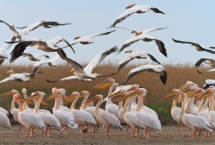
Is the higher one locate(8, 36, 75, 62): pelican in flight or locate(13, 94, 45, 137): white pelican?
locate(8, 36, 75, 62): pelican in flight

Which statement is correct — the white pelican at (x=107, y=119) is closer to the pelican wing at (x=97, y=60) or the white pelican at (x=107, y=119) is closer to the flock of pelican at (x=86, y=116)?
the flock of pelican at (x=86, y=116)

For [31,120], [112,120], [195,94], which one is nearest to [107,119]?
[112,120]

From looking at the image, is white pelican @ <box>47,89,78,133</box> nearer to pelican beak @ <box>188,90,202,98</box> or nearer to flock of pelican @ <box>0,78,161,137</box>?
flock of pelican @ <box>0,78,161,137</box>

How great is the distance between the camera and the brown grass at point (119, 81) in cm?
1897

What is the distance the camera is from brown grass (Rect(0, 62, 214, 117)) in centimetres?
1897

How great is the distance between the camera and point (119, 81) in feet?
67.2

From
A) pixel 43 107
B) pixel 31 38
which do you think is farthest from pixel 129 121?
pixel 43 107

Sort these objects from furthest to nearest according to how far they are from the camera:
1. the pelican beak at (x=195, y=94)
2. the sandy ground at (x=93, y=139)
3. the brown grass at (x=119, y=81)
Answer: the brown grass at (x=119, y=81) → the pelican beak at (x=195, y=94) → the sandy ground at (x=93, y=139)

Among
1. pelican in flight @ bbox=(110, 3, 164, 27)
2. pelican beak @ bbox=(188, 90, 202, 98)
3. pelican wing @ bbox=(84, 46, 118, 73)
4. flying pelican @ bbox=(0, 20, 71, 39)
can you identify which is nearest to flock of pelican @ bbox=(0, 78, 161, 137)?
pelican beak @ bbox=(188, 90, 202, 98)

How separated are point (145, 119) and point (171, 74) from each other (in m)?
8.22

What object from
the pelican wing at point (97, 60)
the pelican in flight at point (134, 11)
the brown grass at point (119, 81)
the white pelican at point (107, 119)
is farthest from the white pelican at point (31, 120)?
the brown grass at point (119, 81)

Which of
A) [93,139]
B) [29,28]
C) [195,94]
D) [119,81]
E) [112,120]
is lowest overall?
[93,139]

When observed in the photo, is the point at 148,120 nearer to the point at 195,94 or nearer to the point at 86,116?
the point at 86,116

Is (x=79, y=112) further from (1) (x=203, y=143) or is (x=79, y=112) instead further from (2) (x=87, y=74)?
(1) (x=203, y=143)
